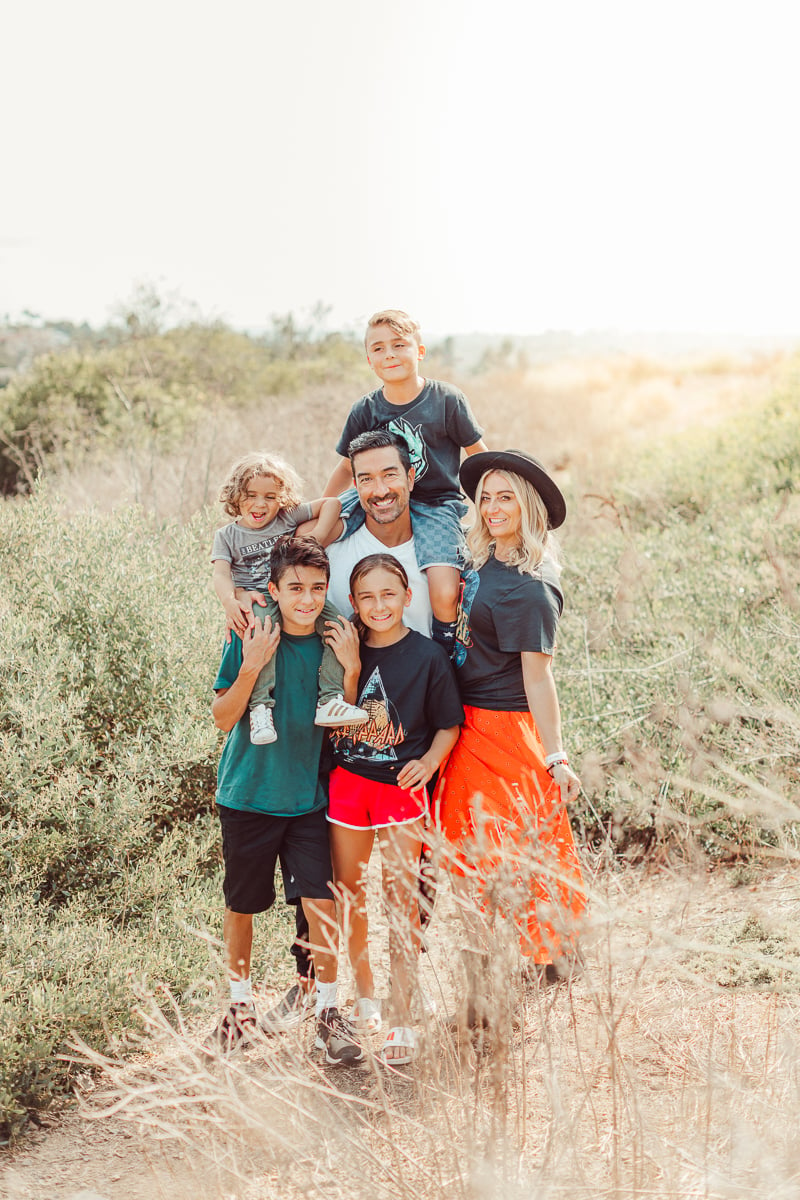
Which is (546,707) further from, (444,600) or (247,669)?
(247,669)

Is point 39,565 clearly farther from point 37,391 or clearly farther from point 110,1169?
point 37,391

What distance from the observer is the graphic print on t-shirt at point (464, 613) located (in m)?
3.43

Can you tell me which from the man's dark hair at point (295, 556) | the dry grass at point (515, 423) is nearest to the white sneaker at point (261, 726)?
the man's dark hair at point (295, 556)

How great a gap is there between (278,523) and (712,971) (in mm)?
2380

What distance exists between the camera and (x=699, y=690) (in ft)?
17.6

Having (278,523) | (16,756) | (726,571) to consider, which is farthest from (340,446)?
(726,571)

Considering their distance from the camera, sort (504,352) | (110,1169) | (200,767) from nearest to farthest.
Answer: (110,1169) < (200,767) < (504,352)

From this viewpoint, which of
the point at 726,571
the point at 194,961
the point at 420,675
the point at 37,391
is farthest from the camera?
Result: the point at 37,391

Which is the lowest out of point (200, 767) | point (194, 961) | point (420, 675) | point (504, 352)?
point (194, 961)

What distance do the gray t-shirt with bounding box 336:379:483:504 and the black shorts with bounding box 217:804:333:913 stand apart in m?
1.21

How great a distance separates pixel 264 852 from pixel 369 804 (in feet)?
1.23

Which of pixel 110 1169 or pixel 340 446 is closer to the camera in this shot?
pixel 110 1169

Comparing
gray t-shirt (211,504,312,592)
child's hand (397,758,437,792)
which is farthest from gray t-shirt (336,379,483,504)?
child's hand (397,758,437,792)

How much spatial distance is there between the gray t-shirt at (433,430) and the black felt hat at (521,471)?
0.14 metres
